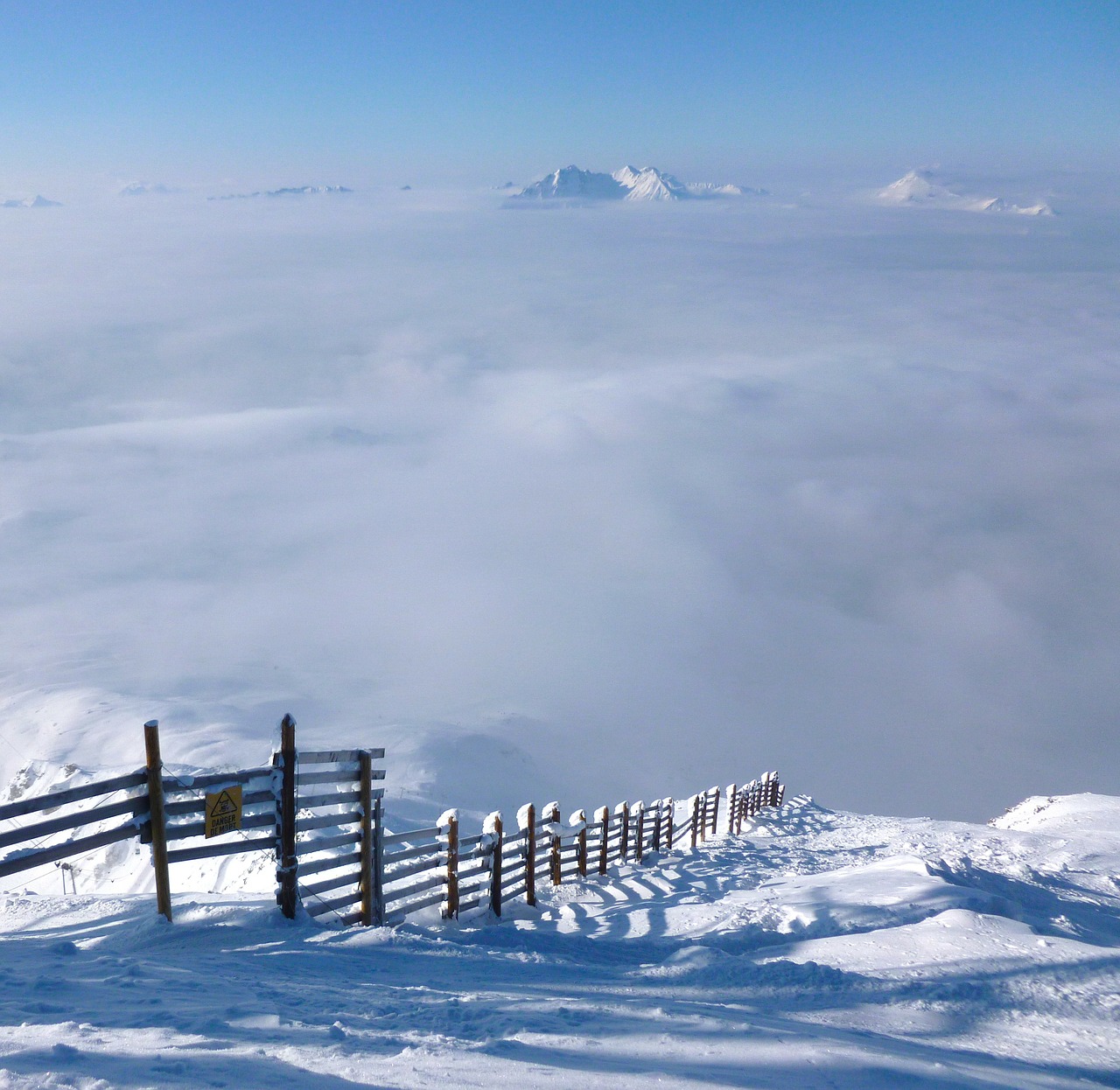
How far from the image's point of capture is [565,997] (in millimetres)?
5434

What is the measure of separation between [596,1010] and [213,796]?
3.27 meters

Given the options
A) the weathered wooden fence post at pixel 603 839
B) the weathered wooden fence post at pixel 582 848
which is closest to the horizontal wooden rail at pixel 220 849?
the weathered wooden fence post at pixel 582 848

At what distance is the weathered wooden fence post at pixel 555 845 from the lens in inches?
440

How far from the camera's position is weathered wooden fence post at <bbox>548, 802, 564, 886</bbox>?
36.7ft

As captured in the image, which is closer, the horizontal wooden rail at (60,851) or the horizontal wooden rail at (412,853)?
the horizontal wooden rail at (60,851)

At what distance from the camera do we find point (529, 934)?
8070mm

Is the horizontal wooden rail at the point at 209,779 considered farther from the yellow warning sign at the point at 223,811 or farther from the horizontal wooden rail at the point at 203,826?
the horizontal wooden rail at the point at 203,826

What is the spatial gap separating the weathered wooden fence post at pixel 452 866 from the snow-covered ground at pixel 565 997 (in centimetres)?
21

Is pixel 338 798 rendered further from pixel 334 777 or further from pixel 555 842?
pixel 555 842

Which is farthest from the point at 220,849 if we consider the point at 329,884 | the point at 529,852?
the point at 529,852

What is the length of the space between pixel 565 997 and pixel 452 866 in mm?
3236

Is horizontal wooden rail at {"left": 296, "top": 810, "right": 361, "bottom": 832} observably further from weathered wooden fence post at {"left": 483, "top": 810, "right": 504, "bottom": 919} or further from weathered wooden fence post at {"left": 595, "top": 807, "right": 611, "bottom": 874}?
weathered wooden fence post at {"left": 595, "top": 807, "right": 611, "bottom": 874}

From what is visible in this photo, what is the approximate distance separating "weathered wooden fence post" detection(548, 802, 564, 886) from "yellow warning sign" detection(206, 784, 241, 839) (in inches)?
211

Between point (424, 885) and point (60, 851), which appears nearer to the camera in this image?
point (60, 851)
